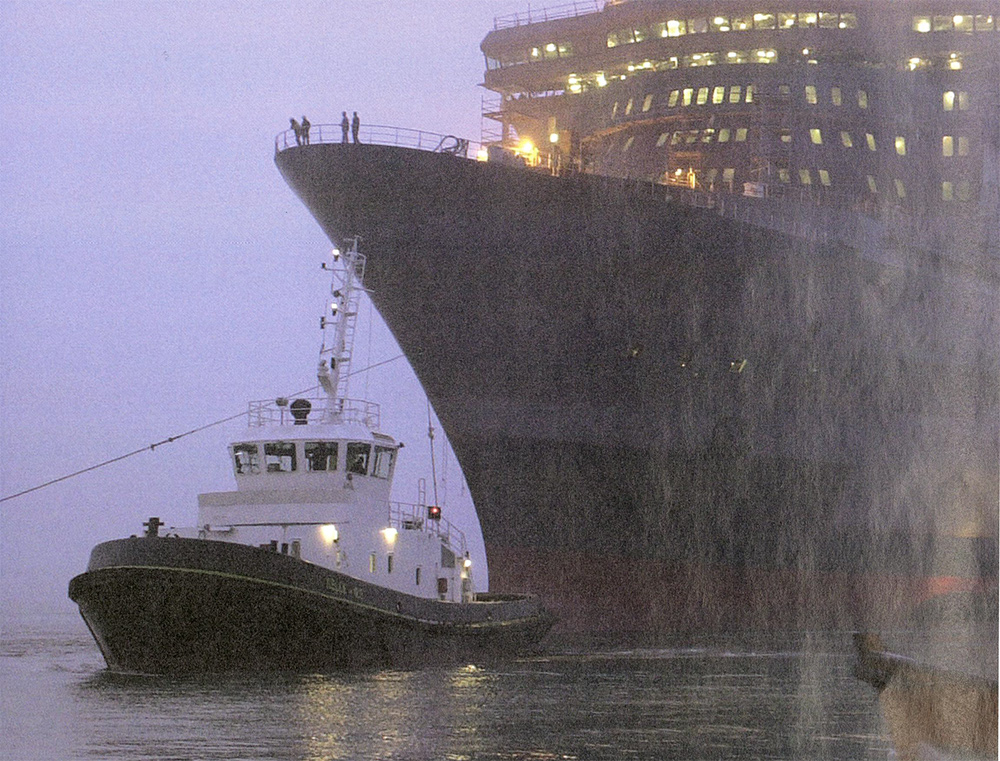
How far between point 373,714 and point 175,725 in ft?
7.34

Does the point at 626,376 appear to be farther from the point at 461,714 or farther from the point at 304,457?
the point at 461,714

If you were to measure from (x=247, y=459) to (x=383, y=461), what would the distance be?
6.81ft

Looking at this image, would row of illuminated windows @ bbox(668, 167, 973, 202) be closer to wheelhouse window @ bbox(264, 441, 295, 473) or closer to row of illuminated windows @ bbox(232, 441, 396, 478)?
row of illuminated windows @ bbox(232, 441, 396, 478)

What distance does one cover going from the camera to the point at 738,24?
3766 cm

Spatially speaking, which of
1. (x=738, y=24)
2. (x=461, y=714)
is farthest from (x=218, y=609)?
(x=738, y=24)

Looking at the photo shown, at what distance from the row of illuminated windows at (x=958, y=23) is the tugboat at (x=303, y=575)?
21.6 m

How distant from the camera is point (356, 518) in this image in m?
21.1

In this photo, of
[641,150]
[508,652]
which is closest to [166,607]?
[508,652]

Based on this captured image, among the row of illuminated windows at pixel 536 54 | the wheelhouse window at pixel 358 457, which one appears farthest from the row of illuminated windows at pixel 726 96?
the wheelhouse window at pixel 358 457

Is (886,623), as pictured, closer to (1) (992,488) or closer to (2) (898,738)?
(1) (992,488)

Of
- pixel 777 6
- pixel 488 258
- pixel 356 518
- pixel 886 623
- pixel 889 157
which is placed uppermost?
pixel 777 6

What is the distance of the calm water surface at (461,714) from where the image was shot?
13.4m

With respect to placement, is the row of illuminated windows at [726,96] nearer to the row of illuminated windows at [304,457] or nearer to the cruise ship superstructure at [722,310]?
the cruise ship superstructure at [722,310]

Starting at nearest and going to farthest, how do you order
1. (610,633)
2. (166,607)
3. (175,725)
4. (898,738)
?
(898,738) → (175,725) → (166,607) → (610,633)
